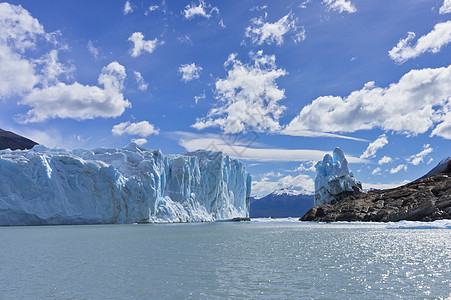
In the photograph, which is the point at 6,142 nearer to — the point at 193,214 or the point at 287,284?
the point at 193,214

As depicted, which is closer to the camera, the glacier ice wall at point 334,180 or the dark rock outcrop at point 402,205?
the dark rock outcrop at point 402,205

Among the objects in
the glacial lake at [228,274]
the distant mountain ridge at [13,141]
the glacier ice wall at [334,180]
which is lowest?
the glacial lake at [228,274]

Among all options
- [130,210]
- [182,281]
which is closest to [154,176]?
[130,210]

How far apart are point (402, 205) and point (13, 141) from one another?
4576 inches

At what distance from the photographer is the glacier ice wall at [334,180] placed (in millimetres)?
75438

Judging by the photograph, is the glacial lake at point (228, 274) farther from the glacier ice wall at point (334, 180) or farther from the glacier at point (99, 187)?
the glacier ice wall at point (334, 180)

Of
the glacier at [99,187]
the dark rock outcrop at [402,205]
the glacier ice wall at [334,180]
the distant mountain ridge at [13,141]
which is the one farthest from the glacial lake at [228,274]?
the distant mountain ridge at [13,141]

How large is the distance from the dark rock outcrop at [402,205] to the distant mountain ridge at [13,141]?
319 ft

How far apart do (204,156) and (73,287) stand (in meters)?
75.4

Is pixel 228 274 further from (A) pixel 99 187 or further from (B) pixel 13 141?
(B) pixel 13 141

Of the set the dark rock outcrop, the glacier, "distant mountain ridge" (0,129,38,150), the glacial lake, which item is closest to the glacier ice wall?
the dark rock outcrop

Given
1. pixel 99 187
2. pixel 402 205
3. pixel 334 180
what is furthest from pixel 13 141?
pixel 402 205

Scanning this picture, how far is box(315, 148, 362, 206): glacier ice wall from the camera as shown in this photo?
75.4m

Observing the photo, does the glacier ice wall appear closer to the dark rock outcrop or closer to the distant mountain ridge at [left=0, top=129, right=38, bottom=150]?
the dark rock outcrop
